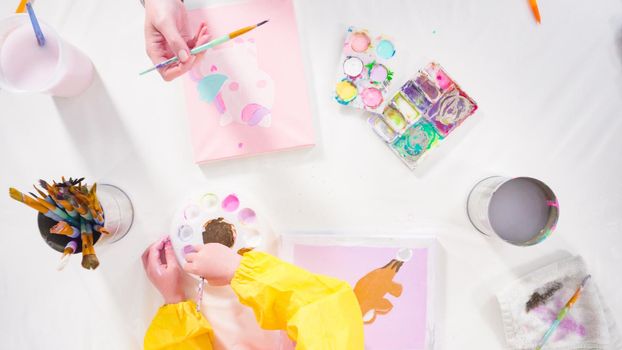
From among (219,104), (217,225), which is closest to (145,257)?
(217,225)

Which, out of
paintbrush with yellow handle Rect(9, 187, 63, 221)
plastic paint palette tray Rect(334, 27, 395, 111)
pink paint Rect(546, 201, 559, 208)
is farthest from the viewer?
plastic paint palette tray Rect(334, 27, 395, 111)

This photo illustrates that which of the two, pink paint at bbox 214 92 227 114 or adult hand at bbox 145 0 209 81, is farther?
pink paint at bbox 214 92 227 114

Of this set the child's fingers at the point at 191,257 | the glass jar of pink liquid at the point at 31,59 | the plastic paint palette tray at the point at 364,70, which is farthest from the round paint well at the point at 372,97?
the glass jar of pink liquid at the point at 31,59

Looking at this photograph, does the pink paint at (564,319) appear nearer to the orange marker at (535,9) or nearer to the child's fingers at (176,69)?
the orange marker at (535,9)

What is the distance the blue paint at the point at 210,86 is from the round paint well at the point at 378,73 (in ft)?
0.83

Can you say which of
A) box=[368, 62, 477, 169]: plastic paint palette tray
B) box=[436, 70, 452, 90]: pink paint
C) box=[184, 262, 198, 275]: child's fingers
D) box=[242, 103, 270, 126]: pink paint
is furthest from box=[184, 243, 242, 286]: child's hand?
box=[436, 70, 452, 90]: pink paint

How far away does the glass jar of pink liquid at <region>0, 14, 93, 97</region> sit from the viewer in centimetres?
65

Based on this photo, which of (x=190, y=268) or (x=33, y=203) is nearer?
(x=33, y=203)

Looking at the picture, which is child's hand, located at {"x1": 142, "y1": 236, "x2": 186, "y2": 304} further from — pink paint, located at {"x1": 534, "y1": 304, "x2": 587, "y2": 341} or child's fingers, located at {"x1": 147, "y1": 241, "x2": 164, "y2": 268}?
pink paint, located at {"x1": 534, "y1": 304, "x2": 587, "y2": 341}

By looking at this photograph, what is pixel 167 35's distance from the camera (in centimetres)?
61

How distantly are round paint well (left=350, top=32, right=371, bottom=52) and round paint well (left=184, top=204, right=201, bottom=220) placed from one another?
1.25ft

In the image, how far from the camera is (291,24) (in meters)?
0.72

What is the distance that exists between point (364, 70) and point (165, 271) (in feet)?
1.56

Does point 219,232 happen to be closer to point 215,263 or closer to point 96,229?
point 215,263
